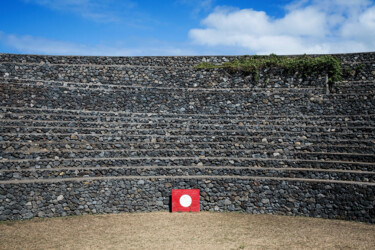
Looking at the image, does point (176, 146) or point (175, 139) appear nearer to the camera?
point (176, 146)

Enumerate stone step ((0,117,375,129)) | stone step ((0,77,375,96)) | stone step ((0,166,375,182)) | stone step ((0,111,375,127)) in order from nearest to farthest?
1. stone step ((0,166,375,182))
2. stone step ((0,117,375,129))
3. stone step ((0,111,375,127))
4. stone step ((0,77,375,96))

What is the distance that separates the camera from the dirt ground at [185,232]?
9.62 meters

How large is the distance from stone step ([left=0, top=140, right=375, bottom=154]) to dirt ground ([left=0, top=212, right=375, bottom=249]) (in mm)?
2997

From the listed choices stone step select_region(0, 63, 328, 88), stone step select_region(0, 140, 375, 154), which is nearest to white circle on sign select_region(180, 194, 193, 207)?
stone step select_region(0, 140, 375, 154)

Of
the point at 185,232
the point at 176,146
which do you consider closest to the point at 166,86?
the point at 176,146

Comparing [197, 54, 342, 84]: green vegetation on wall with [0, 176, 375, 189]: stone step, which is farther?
[197, 54, 342, 84]: green vegetation on wall

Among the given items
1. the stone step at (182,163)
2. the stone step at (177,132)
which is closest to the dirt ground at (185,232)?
the stone step at (182,163)

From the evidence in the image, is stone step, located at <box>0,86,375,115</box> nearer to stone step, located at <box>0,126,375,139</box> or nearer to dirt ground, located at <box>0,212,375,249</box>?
stone step, located at <box>0,126,375,139</box>

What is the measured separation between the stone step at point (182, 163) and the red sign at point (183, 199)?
1.37 meters

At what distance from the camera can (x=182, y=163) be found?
14.3 metres

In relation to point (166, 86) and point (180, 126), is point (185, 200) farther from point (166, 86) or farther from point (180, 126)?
point (166, 86)

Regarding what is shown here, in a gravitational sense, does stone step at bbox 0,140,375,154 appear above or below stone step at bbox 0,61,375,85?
below

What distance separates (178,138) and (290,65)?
784cm

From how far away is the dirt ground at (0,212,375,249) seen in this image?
379 inches
